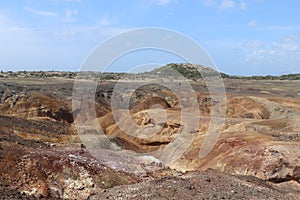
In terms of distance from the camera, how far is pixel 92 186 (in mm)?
16156

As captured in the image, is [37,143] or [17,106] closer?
[37,143]

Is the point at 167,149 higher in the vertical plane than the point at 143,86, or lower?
lower

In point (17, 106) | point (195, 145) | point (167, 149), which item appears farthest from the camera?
point (17, 106)

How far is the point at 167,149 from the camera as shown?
94.2 feet

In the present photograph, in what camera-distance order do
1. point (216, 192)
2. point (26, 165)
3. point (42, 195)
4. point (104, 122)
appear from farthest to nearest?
point (104, 122) → point (26, 165) → point (42, 195) → point (216, 192)

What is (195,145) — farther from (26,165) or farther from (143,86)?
(143,86)

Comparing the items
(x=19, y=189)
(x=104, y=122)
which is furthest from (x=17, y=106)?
(x=19, y=189)

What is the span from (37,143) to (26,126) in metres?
5.85

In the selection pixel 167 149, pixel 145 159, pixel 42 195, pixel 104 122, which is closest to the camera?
pixel 42 195

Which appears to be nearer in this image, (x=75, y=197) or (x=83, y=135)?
(x=75, y=197)

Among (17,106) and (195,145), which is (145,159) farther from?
(17,106)

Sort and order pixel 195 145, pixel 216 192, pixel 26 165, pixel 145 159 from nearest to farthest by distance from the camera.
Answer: pixel 216 192, pixel 26 165, pixel 145 159, pixel 195 145

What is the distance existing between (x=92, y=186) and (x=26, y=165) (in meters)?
2.68

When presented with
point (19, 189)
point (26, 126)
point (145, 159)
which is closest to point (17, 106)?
point (26, 126)
